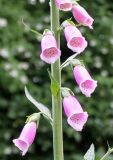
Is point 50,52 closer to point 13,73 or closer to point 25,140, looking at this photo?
point 25,140

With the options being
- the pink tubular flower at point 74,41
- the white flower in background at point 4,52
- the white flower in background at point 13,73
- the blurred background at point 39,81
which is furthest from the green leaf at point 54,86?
the white flower in background at point 4,52

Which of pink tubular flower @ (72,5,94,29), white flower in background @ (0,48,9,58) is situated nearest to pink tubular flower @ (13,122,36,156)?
pink tubular flower @ (72,5,94,29)

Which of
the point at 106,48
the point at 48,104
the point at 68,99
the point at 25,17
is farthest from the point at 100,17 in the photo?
the point at 68,99

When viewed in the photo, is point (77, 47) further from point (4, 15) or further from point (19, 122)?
point (4, 15)

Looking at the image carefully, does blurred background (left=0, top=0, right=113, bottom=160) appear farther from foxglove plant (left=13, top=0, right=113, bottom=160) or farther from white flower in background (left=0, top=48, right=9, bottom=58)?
foxglove plant (left=13, top=0, right=113, bottom=160)

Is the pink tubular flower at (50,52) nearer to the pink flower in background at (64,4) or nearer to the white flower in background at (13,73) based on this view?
the pink flower in background at (64,4)
